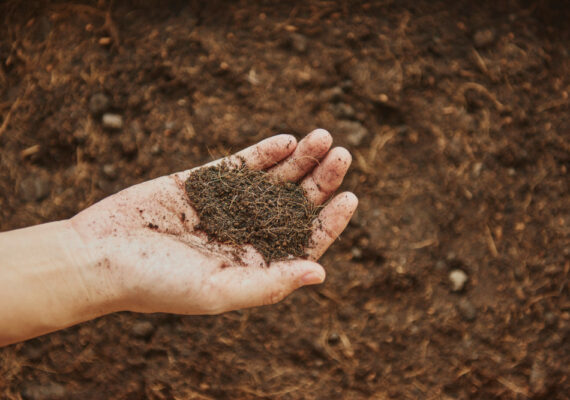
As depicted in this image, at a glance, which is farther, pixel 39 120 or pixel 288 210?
pixel 39 120

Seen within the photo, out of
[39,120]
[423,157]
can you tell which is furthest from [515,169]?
[39,120]

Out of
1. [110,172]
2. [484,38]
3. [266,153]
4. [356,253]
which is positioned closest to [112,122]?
[110,172]

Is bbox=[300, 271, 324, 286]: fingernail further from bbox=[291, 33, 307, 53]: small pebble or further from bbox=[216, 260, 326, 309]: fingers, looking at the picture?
bbox=[291, 33, 307, 53]: small pebble

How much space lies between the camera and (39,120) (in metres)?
2.07

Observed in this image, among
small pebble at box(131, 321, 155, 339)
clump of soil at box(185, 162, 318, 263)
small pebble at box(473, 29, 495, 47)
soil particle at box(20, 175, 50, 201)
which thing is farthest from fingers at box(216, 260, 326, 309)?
small pebble at box(473, 29, 495, 47)

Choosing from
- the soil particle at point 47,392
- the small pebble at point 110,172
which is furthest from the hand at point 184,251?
the soil particle at point 47,392

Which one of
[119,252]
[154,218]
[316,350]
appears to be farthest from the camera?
[316,350]

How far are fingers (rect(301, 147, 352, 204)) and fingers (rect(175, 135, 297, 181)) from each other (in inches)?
4.7

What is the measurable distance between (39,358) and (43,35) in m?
1.37

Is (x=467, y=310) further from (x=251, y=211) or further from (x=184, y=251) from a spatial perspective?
(x=184, y=251)

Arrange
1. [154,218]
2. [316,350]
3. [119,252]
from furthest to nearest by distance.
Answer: [316,350] → [154,218] → [119,252]

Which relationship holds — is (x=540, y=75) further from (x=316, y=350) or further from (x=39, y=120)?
(x=39, y=120)

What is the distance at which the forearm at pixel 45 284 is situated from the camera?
4.46 feet

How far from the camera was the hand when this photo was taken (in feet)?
4.47
